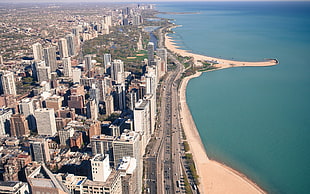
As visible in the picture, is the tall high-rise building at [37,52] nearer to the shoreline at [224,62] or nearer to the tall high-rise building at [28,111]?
the tall high-rise building at [28,111]

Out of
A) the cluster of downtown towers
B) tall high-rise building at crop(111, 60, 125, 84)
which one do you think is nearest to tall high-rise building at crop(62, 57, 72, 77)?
the cluster of downtown towers

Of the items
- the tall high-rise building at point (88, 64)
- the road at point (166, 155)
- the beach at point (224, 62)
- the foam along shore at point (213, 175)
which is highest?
the tall high-rise building at point (88, 64)

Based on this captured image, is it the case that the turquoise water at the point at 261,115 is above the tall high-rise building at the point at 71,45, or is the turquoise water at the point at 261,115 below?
below

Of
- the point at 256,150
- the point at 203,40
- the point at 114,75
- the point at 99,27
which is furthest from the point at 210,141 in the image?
the point at 99,27

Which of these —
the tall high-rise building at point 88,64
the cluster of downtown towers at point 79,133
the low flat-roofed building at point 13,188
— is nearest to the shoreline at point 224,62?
the cluster of downtown towers at point 79,133

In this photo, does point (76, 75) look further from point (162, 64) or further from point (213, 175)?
point (213, 175)
